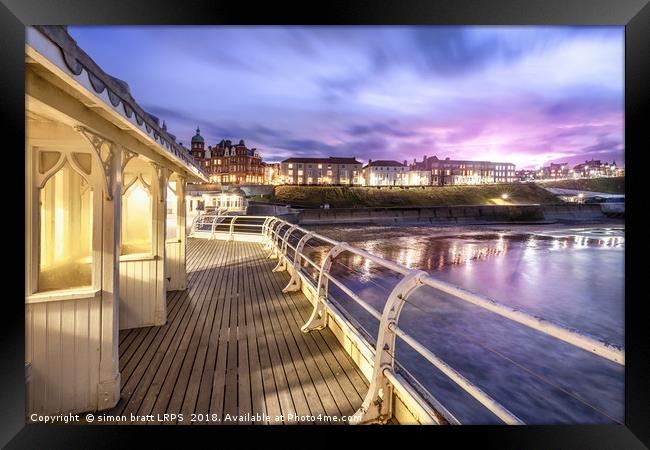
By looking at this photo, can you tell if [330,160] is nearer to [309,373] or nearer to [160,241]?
[160,241]

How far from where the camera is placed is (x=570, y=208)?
45625 mm

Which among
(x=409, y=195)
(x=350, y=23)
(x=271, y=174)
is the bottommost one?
(x=350, y=23)

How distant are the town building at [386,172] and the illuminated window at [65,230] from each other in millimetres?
86623

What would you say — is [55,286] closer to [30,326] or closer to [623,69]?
[30,326]

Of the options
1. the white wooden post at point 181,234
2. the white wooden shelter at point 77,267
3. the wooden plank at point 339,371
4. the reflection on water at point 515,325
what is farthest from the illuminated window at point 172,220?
the reflection on water at point 515,325

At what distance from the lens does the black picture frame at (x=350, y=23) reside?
2205 mm

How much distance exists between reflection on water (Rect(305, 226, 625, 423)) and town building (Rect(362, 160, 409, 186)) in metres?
70.3

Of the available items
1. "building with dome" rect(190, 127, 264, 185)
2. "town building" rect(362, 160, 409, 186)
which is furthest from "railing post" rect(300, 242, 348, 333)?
"town building" rect(362, 160, 409, 186)

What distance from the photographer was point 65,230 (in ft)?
11.0

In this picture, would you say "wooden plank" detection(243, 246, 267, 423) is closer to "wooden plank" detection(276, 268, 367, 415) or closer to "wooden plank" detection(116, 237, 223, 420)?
"wooden plank" detection(276, 268, 367, 415)

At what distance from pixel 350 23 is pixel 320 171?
81725mm

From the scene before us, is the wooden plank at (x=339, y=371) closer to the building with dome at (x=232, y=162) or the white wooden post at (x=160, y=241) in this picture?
the white wooden post at (x=160, y=241)

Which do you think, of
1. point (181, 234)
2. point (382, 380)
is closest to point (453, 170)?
point (181, 234)
